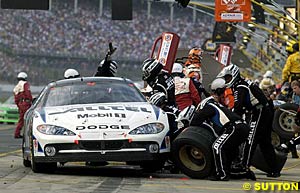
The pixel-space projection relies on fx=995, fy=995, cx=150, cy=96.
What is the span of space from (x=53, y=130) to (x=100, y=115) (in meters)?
0.63

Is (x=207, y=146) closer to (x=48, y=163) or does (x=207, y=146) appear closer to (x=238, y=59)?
(x=48, y=163)

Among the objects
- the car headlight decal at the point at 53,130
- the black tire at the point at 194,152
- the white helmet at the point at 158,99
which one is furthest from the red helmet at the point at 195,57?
the car headlight decal at the point at 53,130

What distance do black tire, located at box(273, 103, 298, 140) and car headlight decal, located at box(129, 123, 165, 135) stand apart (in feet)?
20.5

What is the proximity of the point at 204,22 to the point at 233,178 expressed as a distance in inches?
2665

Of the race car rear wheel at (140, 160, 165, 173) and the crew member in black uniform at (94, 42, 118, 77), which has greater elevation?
the crew member in black uniform at (94, 42, 118, 77)

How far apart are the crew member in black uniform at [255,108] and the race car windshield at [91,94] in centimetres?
136

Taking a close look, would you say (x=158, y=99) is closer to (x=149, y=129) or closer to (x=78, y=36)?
(x=149, y=129)

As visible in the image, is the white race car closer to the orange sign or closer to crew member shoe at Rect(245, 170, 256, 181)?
crew member shoe at Rect(245, 170, 256, 181)

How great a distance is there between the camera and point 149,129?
12750 mm

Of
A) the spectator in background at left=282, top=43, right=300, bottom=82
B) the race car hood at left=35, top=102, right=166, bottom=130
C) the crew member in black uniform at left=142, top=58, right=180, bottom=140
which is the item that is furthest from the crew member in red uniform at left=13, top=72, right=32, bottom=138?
the race car hood at left=35, top=102, right=166, bottom=130

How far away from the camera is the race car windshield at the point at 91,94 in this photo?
1376 centimetres

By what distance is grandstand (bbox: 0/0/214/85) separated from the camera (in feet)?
221

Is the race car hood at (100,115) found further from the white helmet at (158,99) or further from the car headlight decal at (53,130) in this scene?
the white helmet at (158,99)

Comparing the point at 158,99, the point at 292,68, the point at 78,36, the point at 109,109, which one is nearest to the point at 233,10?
the point at 292,68
